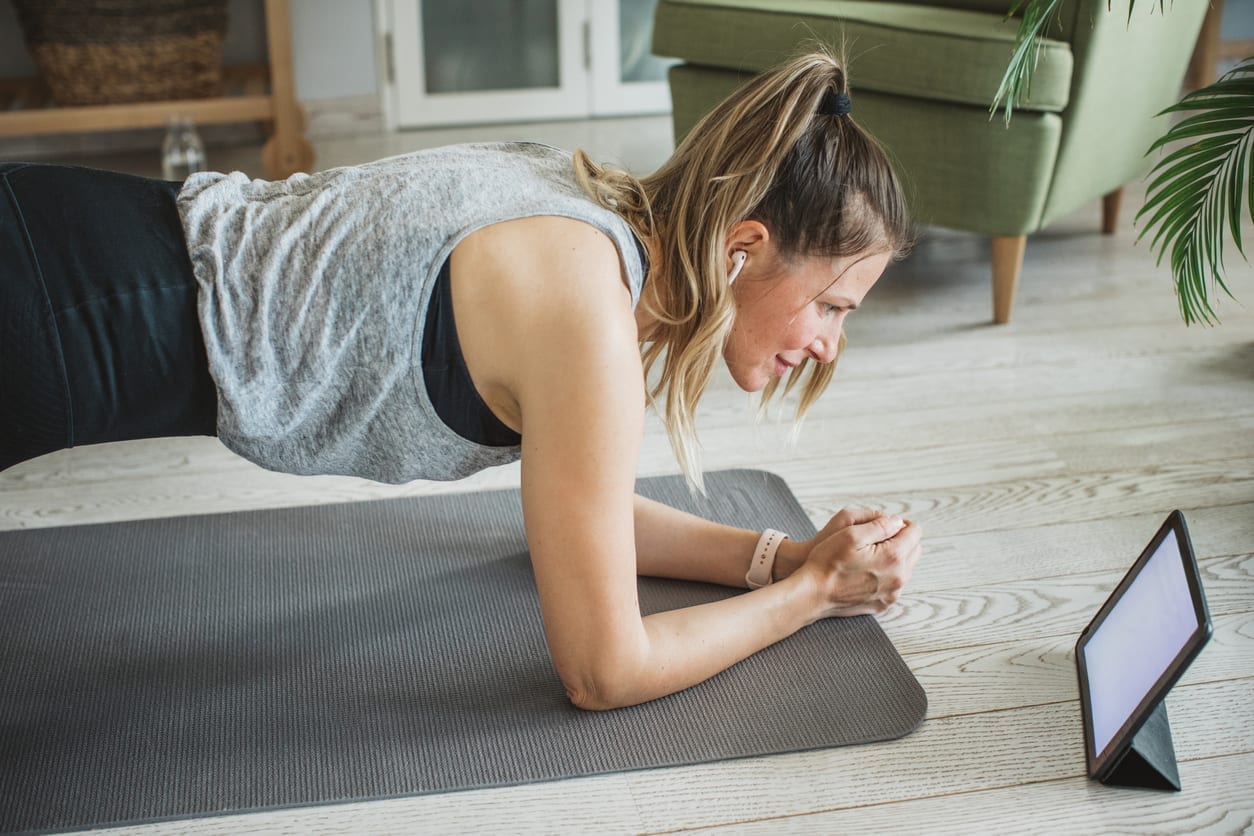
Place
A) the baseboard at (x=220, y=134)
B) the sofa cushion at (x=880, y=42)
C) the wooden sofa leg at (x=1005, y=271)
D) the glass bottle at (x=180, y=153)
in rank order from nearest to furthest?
the sofa cushion at (x=880, y=42) → the wooden sofa leg at (x=1005, y=271) → the glass bottle at (x=180, y=153) → the baseboard at (x=220, y=134)

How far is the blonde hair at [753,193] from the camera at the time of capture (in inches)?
44.1

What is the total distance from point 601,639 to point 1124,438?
41.4 inches

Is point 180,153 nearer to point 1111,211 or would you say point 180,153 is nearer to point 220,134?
point 220,134

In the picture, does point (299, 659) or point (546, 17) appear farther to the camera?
point (546, 17)

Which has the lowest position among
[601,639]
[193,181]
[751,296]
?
[601,639]

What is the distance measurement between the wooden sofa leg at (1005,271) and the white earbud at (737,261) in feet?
4.11

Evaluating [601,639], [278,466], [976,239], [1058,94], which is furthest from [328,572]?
[976,239]

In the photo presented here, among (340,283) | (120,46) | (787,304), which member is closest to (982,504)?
(787,304)

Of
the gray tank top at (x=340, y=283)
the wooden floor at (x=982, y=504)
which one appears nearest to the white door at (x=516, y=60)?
the wooden floor at (x=982, y=504)

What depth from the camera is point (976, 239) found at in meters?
2.88

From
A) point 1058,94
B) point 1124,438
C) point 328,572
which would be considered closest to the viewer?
point 328,572

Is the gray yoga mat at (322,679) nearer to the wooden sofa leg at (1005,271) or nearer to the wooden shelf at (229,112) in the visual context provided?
the wooden sofa leg at (1005,271)

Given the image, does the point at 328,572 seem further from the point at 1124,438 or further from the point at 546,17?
the point at 546,17

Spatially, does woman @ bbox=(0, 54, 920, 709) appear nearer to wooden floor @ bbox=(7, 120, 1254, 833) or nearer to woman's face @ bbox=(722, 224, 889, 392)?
woman's face @ bbox=(722, 224, 889, 392)
